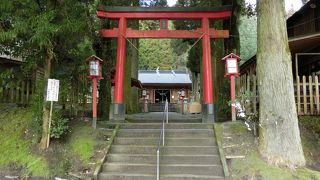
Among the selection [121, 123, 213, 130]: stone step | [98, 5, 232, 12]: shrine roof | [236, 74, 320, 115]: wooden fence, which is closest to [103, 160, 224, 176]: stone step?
[121, 123, 213, 130]: stone step

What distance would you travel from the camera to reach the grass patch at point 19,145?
25.8ft

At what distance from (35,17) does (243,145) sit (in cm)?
577

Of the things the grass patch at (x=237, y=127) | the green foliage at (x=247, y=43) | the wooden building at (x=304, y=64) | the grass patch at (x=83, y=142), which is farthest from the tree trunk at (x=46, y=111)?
the green foliage at (x=247, y=43)

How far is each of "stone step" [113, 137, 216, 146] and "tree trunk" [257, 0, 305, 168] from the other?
4.66ft

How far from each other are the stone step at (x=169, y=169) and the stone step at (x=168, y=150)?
59 cm

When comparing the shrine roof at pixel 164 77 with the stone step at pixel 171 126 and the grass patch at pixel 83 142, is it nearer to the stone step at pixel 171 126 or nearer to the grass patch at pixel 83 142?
the stone step at pixel 171 126

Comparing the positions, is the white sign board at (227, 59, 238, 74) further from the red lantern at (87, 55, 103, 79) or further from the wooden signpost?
the wooden signpost

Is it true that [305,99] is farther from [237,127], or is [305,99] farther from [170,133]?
[170,133]

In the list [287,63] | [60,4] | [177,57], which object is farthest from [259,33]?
[177,57]

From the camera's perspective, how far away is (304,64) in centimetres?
1734

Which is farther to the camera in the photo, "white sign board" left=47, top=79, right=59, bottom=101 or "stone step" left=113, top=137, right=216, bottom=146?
"stone step" left=113, top=137, right=216, bottom=146

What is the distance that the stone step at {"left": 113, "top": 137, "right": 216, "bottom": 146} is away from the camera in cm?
864

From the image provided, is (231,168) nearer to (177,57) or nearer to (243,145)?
(243,145)

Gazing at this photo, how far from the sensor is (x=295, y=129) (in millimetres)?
7648
